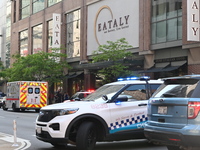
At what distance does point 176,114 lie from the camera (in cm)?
763

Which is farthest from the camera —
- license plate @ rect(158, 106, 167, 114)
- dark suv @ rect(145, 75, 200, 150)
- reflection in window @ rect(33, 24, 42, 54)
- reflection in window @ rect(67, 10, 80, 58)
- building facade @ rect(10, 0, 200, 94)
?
reflection in window @ rect(33, 24, 42, 54)

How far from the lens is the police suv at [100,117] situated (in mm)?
9641

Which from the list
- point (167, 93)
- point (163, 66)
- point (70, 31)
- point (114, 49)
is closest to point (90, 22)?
point (70, 31)

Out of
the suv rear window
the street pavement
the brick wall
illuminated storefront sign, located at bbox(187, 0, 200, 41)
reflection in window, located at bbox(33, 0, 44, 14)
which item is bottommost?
the street pavement

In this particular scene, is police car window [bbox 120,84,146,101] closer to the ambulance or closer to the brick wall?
the brick wall

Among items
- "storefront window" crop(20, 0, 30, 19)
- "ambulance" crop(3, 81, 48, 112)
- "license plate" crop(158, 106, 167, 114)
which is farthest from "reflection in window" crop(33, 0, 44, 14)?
"license plate" crop(158, 106, 167, 114)

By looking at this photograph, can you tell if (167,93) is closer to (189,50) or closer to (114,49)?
(189,50)

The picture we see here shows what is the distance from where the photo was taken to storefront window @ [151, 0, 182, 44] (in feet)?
100

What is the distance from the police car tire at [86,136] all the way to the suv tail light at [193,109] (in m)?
3.02

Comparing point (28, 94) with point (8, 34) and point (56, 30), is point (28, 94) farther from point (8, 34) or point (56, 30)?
point (8, 34)

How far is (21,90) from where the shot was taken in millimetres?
31078

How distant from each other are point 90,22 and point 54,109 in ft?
106

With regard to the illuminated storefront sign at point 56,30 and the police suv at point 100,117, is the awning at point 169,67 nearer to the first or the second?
the illuminated storefront sign at point 56,30

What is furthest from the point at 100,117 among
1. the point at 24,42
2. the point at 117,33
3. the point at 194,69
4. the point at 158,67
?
the point at 24,42
